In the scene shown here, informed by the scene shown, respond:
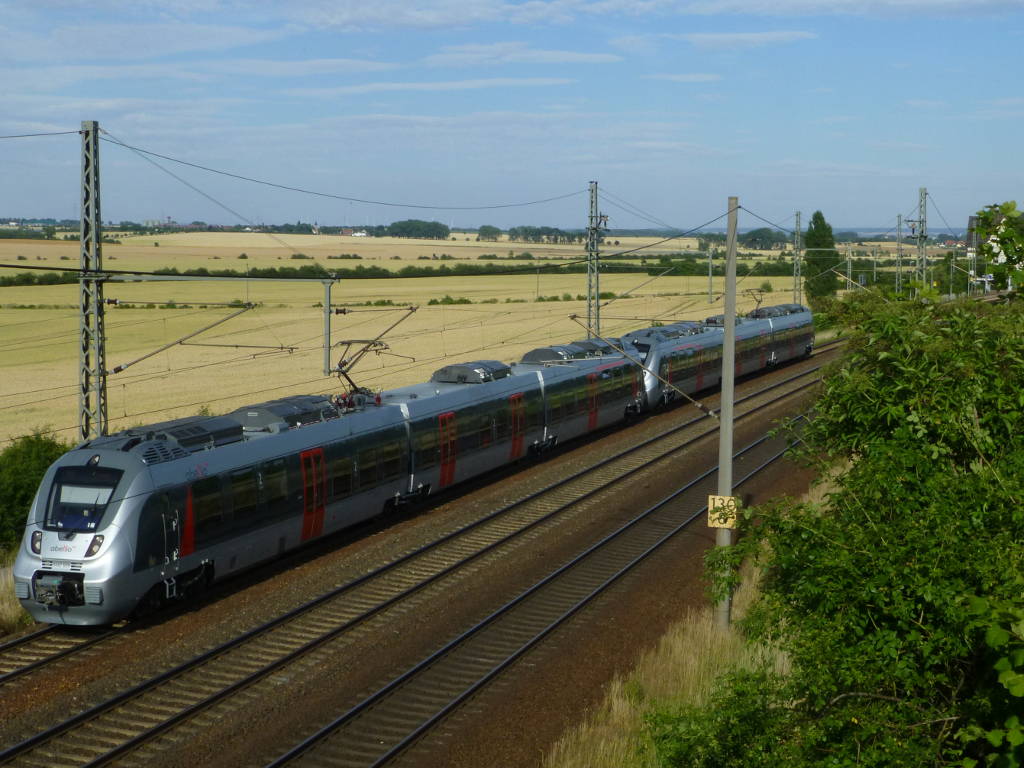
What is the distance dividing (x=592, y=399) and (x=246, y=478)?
57.0 feet

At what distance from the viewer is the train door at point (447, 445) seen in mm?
25631

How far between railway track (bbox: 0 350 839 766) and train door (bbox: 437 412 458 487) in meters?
1.71

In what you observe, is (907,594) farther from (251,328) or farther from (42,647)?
(251,328)

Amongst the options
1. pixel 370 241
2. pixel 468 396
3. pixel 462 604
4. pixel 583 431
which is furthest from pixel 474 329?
pixel 370 241

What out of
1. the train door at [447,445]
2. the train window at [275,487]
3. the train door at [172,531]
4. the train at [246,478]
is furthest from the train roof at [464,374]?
the train door at [172,531]

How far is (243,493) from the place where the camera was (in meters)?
18.7

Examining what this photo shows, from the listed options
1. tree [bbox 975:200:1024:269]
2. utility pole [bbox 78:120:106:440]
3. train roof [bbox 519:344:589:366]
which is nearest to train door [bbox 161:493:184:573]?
utility pole [bbox 78:120:106:440]

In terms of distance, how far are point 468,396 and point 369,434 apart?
4.96 meters

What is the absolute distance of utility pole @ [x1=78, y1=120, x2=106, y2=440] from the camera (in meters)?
20.8

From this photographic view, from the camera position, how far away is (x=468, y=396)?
89.0 ft

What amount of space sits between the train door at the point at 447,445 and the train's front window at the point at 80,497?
9985 mm

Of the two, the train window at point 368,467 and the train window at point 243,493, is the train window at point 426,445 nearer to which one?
the train window at point 368,467

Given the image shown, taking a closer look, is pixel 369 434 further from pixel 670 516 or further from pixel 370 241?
pixel 370 241

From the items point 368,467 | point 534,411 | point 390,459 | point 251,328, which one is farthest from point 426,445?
point 251,328
